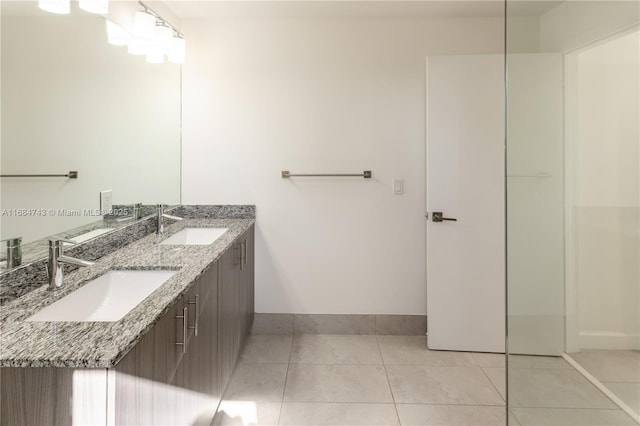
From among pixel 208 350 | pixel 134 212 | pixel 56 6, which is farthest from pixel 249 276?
pixel 56 6

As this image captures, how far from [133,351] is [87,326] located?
0.18 meters

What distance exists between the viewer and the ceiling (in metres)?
2.71

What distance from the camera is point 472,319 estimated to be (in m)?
2.86

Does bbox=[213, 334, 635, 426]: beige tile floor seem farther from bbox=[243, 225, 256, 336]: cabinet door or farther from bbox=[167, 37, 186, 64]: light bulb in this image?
bbox=[167, 37, 186, 64]: light bulb

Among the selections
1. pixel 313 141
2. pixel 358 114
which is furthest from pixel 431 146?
pixel 313 141

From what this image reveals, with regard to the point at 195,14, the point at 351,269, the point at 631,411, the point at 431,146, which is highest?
the point at 195,14

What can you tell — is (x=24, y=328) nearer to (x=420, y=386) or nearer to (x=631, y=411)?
(x=420, y=386)

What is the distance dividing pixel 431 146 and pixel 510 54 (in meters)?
1.09

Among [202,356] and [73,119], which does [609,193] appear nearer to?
[202,356]

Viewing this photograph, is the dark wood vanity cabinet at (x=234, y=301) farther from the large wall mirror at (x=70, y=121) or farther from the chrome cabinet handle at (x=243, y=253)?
the large wall mirror at (x=70, y=121)

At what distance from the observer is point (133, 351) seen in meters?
1.06

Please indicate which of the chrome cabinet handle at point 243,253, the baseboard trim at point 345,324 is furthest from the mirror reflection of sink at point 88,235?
the baseboard trim at point 345,324

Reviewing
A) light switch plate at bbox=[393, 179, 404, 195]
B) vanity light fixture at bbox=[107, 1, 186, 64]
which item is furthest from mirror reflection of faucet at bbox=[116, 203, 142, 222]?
light switch plate at bbox=[393, 179, 404, 195]

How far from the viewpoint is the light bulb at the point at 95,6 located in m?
1.78
